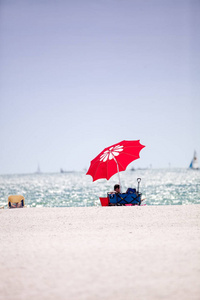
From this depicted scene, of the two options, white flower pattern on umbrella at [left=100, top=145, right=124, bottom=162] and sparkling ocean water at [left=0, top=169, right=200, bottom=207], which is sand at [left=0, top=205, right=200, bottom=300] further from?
sparkling ocean water at [left=0, top=169, right=200, bottom=207]

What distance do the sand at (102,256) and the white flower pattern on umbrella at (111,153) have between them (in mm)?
2626

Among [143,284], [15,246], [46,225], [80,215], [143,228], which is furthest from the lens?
[80,215]

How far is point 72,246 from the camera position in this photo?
5605 millimetres

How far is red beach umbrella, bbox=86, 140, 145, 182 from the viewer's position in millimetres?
10750

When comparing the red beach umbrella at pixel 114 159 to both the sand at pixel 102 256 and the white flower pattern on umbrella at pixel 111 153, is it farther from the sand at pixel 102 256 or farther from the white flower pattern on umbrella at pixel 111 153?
the sand at pixel 102 256

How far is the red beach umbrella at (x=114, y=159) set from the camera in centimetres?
1075

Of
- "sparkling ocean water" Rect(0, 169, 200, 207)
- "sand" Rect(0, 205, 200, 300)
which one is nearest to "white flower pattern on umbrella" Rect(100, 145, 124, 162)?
"sparkling ocean water" Rect(0, 169, 200, 207)

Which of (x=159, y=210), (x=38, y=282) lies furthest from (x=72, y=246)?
(x=159, y=210)

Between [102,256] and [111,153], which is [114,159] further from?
[102,256]

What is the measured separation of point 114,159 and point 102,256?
6.06 m

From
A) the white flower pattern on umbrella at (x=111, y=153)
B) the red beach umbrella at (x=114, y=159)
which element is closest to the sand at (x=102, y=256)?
the red beach umbrella at (x=114, y=159)

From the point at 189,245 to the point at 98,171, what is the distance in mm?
5602

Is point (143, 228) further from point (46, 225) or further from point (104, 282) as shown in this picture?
point (104, 282)

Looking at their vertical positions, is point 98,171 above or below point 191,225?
above
